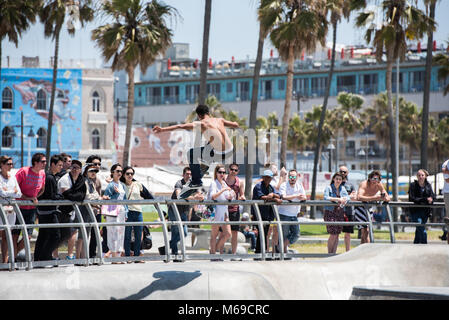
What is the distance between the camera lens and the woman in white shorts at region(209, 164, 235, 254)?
13.9 meters

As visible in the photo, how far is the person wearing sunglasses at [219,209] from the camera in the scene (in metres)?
13.9

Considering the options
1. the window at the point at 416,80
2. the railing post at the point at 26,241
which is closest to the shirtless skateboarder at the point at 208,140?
the railing post at the point at 26,241

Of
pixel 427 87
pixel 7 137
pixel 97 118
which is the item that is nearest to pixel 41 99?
pixel 7 137

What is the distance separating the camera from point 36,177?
1207 centimetres

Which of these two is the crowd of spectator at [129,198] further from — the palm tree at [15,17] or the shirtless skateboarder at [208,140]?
the palm tree at [15,17]

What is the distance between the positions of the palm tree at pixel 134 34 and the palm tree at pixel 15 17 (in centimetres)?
503

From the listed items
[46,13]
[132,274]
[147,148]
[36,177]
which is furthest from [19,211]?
[147,148]

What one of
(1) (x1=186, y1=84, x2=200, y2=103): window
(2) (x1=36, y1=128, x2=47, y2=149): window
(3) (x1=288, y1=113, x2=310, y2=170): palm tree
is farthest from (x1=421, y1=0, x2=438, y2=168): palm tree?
(1) (x1=186, y1=84, x2=200, y2=103): window

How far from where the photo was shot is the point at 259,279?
11531 mm

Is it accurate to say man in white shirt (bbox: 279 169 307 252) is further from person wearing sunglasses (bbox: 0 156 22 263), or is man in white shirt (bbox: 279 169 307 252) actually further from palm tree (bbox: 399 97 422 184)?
palm tree (bbox: 399 97 422 184)

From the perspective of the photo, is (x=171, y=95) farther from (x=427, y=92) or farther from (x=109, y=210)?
(x=109, y=210)
